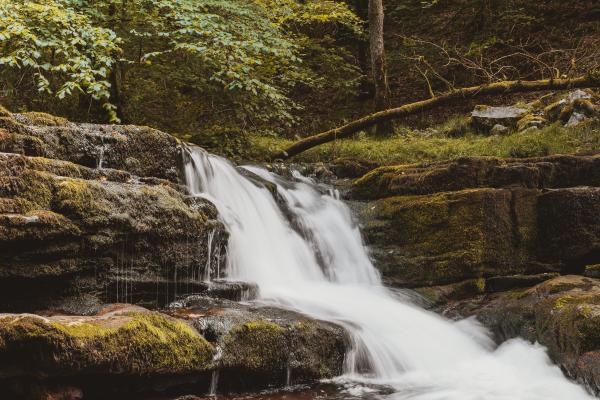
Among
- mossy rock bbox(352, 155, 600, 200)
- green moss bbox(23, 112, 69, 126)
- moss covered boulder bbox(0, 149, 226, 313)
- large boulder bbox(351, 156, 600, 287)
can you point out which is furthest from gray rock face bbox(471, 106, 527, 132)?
green moss bbox(23, 112, 69, 126)

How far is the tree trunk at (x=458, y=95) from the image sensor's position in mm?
9469

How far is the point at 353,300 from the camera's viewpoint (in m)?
6.49

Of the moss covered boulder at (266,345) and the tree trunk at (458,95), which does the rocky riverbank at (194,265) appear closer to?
the moss covered boulder at (266,345)

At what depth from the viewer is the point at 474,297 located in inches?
272

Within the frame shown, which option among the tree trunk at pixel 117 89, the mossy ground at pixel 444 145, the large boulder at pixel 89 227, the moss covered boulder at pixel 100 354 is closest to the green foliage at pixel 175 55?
the tree trunk at pixel 117 89

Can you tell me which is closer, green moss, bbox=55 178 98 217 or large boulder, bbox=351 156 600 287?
green moss, bbox=55 178 98 217

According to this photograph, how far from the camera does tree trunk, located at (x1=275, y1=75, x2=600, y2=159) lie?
31.1 ft

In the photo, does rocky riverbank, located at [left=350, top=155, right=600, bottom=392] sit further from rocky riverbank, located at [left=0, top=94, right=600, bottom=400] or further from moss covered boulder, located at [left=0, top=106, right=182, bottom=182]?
moss covered boulder, located at [left=0, top=106, right=182, bottom=182]

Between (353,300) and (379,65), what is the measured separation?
8356 millimetres

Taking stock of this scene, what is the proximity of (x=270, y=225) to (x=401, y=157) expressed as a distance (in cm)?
468

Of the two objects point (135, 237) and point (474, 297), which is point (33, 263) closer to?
point (135, 237)

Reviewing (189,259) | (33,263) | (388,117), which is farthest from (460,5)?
(33,263)

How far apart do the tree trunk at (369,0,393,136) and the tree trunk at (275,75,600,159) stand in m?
2.16

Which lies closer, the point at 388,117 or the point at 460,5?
the point at 388,117
